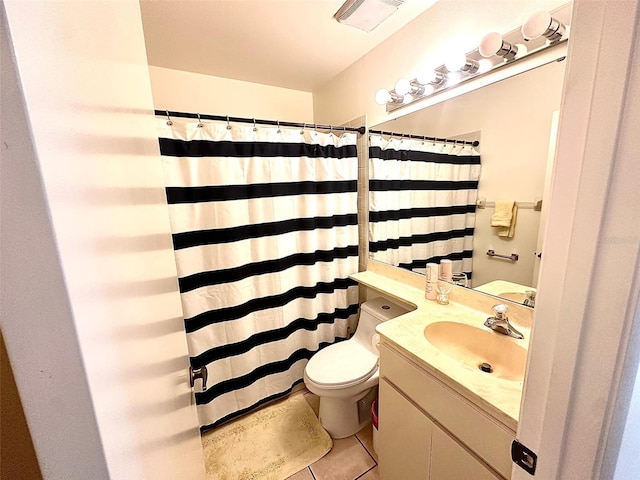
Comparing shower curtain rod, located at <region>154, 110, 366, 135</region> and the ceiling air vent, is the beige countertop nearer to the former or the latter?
shower curtain rod, located at <region>154, 110, 366, 135</region>

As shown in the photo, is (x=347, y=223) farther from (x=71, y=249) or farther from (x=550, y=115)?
(x=71, y=249)

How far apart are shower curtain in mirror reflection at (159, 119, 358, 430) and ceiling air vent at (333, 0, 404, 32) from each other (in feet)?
2.04

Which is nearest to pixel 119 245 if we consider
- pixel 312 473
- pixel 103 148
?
pixel 103 148

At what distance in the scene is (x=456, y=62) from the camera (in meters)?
1.20

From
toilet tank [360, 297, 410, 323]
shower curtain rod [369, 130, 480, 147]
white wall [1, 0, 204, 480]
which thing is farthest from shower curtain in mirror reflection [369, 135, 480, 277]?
white wall [1, 0, 204, 480]

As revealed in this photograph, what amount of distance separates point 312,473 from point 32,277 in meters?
1.71

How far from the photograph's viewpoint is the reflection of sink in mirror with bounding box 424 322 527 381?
3.26 feet

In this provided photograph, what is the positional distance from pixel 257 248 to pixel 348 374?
3.06ft

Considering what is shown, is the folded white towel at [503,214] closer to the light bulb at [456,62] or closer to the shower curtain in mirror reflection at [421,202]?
the shower curtain in mirror reflection at [421,202]

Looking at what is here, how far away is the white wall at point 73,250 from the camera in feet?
0.62

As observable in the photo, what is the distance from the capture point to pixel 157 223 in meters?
0.63

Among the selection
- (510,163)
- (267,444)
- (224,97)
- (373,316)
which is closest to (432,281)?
(373,316)

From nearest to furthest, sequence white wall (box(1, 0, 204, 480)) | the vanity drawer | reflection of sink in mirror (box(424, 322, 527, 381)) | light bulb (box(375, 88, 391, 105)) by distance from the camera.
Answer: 1. white wall (box(1, 0, 204, 480))
2. the vanity drawer
3. reflection of sink in mirror (box(424, 322, 527, 381))
4. light bulb (box(375, 88, 391, 105))

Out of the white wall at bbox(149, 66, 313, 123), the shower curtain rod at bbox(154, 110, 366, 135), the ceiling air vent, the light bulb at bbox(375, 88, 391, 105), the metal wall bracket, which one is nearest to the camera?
the metal wall bracket
